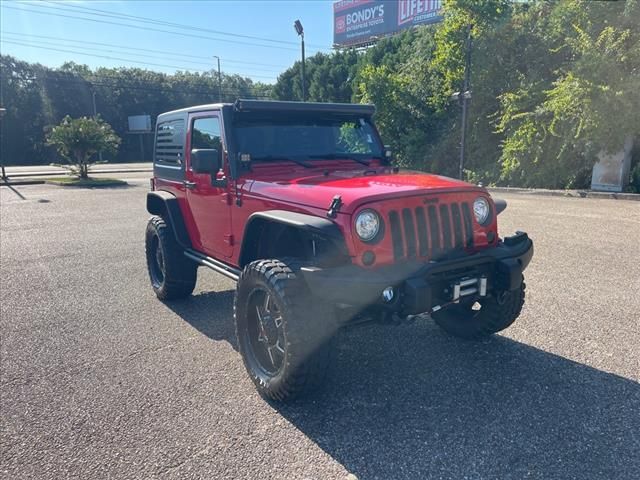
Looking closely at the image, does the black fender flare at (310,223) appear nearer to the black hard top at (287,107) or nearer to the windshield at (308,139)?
the windshield at (308,139)

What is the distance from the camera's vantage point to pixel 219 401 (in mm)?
3236

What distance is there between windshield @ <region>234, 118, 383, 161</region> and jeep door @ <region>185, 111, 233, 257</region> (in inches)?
10.0

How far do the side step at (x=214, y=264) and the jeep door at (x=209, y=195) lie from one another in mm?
63

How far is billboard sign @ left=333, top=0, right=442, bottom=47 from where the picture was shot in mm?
35344

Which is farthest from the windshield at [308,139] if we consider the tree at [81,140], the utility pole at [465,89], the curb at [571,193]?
the tree at [81,140]

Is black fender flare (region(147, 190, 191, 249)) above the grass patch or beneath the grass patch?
above

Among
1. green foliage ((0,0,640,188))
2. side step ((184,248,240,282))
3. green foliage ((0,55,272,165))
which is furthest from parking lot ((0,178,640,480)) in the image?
green foliage ((0,55,272,165))

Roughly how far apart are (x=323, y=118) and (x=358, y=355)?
2062 millimetres

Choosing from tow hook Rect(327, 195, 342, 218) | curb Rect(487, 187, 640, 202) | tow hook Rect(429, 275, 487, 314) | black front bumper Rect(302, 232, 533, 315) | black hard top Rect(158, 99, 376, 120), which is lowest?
curb Rect(487, 187, 640, 202)

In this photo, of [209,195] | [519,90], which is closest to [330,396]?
[209,195]

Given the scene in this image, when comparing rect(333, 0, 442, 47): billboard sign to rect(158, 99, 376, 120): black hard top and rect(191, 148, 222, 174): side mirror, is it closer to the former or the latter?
rect(158, 99, 376, 120): black hard top

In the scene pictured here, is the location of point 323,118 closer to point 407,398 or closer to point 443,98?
point 407,398

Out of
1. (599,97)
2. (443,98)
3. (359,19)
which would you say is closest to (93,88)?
(359,19)

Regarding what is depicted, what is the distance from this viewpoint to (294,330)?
289cm
